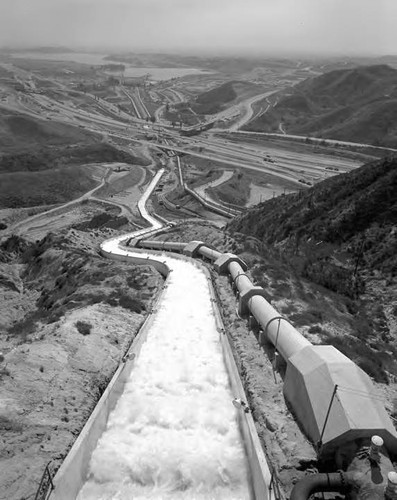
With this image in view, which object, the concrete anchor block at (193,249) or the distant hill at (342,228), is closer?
the concrete anchor block at (193,249)

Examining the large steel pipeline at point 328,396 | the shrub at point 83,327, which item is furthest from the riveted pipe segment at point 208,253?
the large steel pipeline at point 328,396

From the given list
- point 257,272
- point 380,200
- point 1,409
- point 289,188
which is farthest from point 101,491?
point 289,188

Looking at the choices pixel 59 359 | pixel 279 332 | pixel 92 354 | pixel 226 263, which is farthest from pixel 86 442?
pixel 226 263

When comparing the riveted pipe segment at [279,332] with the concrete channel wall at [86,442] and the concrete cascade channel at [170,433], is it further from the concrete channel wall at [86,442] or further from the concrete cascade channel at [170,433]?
the concrete channel wall at [86,442]

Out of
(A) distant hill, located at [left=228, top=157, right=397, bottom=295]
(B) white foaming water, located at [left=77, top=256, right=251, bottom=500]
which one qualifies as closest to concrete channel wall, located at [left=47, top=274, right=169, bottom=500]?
(B) white foaming water, located at [left=77, top=256, right=251, bottom=500]

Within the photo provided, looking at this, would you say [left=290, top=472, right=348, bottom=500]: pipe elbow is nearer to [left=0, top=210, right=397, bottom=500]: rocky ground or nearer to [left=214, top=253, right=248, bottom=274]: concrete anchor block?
[left=0, top=210, right=397, bottom=500]: rocky ground

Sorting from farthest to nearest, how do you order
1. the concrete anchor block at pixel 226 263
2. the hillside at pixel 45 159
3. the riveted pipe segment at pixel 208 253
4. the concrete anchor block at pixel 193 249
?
the hillside at pixel 45 159, the concrete anchor block at pixel 193 249, the riveted pipe segment at pixel 208 253, the concrete anchor block at pixel 226 263
